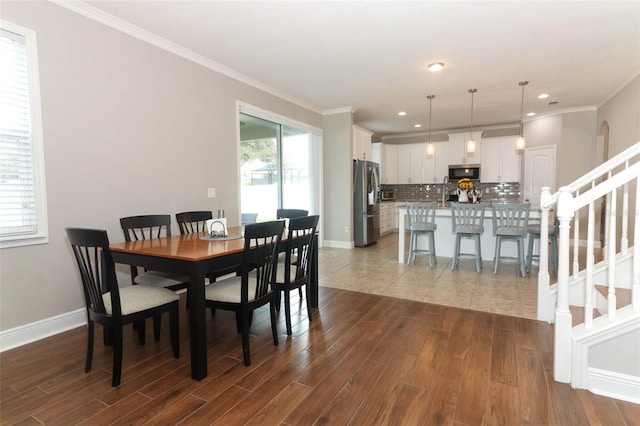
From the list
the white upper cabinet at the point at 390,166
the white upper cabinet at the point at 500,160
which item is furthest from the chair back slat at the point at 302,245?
the white upper cabinet at the point at 390,166

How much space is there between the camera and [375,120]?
7.19m

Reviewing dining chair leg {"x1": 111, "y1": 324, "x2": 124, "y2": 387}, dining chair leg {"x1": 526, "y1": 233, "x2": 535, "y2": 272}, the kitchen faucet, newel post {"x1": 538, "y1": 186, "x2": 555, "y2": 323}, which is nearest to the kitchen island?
dining chair leg {"x1": 526, "y1": 233, "x2": 535, "y2": 272}

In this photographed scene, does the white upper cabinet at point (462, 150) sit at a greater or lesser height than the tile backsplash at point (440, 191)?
greater

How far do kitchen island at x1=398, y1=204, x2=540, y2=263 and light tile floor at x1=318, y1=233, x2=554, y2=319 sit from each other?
0.16m

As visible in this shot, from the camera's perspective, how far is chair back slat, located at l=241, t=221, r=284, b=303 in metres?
2.09

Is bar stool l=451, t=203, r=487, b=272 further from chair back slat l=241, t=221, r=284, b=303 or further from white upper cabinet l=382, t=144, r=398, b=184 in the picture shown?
white upper cabinet l=382, t=144, r=398, b=184

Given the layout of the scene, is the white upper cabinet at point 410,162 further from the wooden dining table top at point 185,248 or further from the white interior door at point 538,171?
the wooden dining table top at point 185,248

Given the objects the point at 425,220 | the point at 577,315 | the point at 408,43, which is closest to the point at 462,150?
the point at 425,220

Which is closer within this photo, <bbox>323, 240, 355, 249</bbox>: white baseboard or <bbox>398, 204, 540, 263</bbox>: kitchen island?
<bbox>398, 204, 540, 263</bbox>: kitchen island

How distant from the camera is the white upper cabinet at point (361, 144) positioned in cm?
657

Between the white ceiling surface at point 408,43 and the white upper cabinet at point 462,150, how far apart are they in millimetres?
2377

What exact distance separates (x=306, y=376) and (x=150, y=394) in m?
0.89

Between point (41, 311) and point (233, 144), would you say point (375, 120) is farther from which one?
point (41, 311)

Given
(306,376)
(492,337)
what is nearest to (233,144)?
(306,376)
